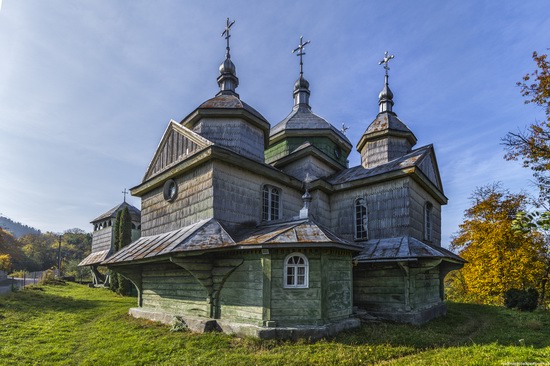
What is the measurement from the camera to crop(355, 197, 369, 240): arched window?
14797 mm

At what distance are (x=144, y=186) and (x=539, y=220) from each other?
14519 millimetres

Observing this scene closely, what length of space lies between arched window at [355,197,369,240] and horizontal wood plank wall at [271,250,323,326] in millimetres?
5800

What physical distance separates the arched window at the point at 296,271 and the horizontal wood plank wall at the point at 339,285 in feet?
1.99

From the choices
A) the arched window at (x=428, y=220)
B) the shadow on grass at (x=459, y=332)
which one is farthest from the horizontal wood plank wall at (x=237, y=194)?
the arched window at (x=428, y=220)

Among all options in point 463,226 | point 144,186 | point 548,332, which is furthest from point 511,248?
A: point 144,186

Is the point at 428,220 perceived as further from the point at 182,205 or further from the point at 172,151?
the point at 172,151

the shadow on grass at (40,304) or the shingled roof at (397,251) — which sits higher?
the shingled roof at (397,251)

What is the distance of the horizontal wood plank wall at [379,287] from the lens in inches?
486

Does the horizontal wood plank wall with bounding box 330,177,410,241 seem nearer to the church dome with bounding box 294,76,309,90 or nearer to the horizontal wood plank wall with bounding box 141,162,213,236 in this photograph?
the horizontal wood plank wall with bounding box 141,162,213,236

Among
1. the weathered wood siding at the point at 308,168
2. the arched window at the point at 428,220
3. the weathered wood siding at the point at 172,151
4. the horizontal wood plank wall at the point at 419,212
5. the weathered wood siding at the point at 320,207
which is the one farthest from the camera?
the weathered wood siding at the point at 308,168

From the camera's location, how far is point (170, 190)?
13.9m

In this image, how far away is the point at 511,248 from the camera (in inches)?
753

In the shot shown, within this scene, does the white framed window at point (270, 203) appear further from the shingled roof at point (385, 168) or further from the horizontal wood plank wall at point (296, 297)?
the horizontal wood plank wall at point (296, 297)

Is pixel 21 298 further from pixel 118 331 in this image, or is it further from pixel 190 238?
pixel 190 238
